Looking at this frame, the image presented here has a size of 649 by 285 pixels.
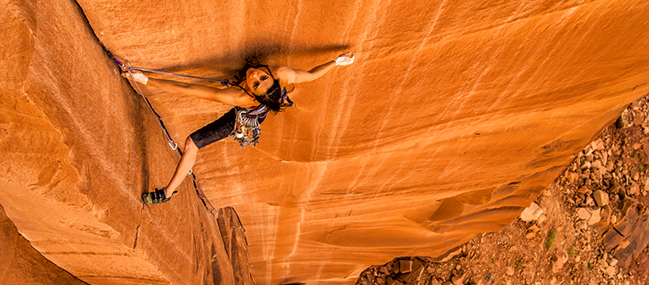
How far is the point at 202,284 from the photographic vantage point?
13.1ft

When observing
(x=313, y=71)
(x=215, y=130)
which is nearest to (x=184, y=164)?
(x=215, y=130)

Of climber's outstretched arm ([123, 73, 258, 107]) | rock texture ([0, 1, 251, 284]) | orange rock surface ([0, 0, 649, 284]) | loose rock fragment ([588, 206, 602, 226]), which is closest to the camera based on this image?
rock texture ([0, 1, 251, 284])

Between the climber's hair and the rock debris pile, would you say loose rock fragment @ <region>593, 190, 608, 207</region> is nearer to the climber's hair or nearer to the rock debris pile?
the rock debris pile

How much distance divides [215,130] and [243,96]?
50cm

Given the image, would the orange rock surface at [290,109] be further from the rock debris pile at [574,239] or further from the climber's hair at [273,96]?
the rock debris pile at [574,239]

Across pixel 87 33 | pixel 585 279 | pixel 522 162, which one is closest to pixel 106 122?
pixel 87 33

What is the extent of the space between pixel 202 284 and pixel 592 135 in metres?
5.17

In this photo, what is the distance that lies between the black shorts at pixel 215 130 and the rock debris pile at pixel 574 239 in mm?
5912

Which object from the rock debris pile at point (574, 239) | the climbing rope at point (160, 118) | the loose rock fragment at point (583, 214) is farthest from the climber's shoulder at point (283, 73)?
the loose rock fragment at point (583, 214)

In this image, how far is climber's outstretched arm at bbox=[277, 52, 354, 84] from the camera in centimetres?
272

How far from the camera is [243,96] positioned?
2.78 m

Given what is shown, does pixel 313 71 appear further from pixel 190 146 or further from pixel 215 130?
pixel 190 146

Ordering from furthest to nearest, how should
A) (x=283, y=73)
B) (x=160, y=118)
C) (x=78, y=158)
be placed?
(x=160, y=118), (x=283, y=73), (x=78, y=158)

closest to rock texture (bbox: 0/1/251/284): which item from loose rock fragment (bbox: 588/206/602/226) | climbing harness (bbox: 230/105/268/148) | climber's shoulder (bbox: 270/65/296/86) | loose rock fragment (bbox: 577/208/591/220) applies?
climbing harness (bbox: 230/105/268/148)
